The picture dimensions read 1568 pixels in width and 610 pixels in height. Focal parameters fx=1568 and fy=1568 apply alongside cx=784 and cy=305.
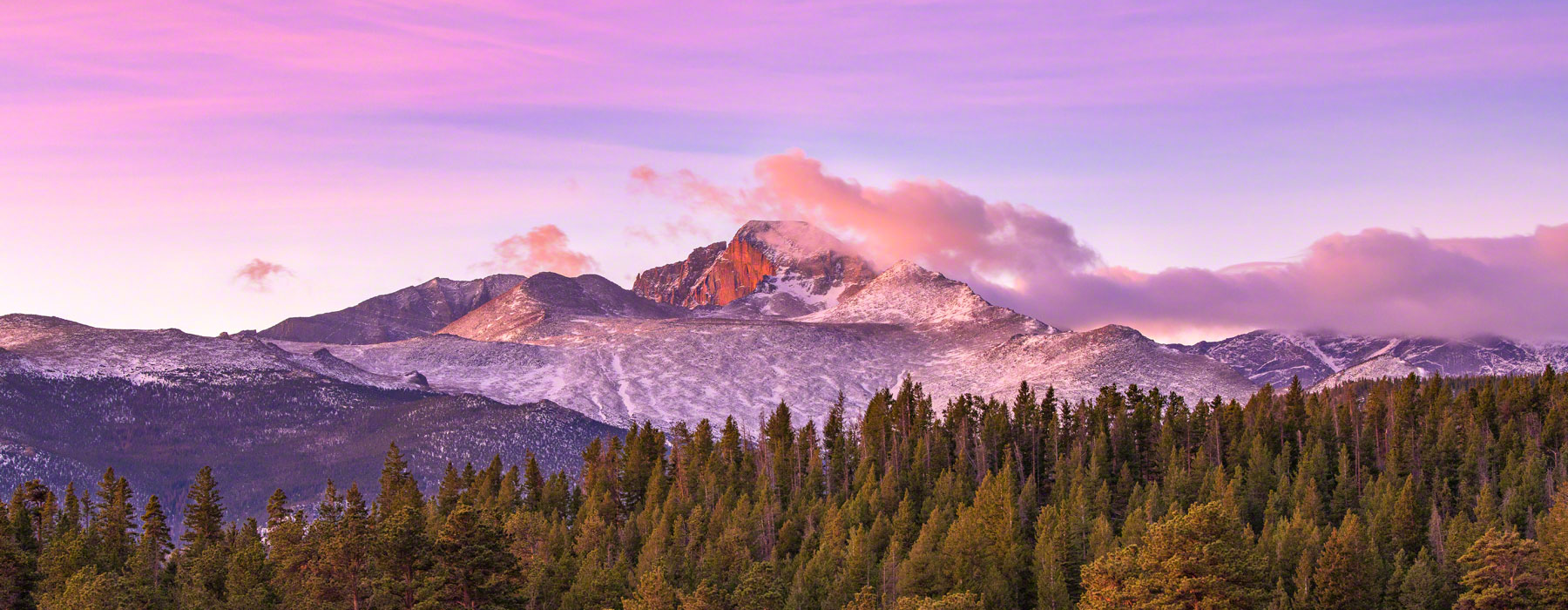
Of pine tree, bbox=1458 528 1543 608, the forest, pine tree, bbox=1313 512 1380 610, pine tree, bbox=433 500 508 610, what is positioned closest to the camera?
pine tree, bbox=433 500 508 610

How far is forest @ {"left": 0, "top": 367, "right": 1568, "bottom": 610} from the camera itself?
103m

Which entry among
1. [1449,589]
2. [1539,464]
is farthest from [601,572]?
[1539,464]

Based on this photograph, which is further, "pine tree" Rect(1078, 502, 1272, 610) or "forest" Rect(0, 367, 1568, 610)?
"forest" Rect(0, 367, 1568, 610)

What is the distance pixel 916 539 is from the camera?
15575cm

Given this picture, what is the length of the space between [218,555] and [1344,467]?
121563 mm

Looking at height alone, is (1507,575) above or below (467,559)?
below

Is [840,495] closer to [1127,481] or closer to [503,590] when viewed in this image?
[1127,481]

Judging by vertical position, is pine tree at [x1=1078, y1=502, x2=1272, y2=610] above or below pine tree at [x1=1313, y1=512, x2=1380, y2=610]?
above

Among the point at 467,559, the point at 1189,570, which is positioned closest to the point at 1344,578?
the point at 1189,570

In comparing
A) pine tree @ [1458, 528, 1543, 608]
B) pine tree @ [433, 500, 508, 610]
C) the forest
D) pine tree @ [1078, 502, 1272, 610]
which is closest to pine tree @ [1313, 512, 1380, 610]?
the forest

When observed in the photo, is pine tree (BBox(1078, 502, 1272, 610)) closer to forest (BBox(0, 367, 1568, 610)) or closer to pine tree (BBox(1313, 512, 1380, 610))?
forest (BBox(0, 367, 1568, 610))

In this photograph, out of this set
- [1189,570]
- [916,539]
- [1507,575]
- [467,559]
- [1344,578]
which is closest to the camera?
[1189,570]

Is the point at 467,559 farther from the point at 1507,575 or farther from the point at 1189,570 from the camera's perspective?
the point at 1507,575

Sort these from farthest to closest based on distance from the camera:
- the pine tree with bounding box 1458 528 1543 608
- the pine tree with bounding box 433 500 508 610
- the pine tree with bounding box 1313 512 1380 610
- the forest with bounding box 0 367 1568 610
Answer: the pine tree with bounding box 1313 512 1380 610 < the pine tree with bounding box 1458 528 1543 608 < the forest with bounding box 0 367 1568 610 < the pine tree with bounding box 433 500 508 610
